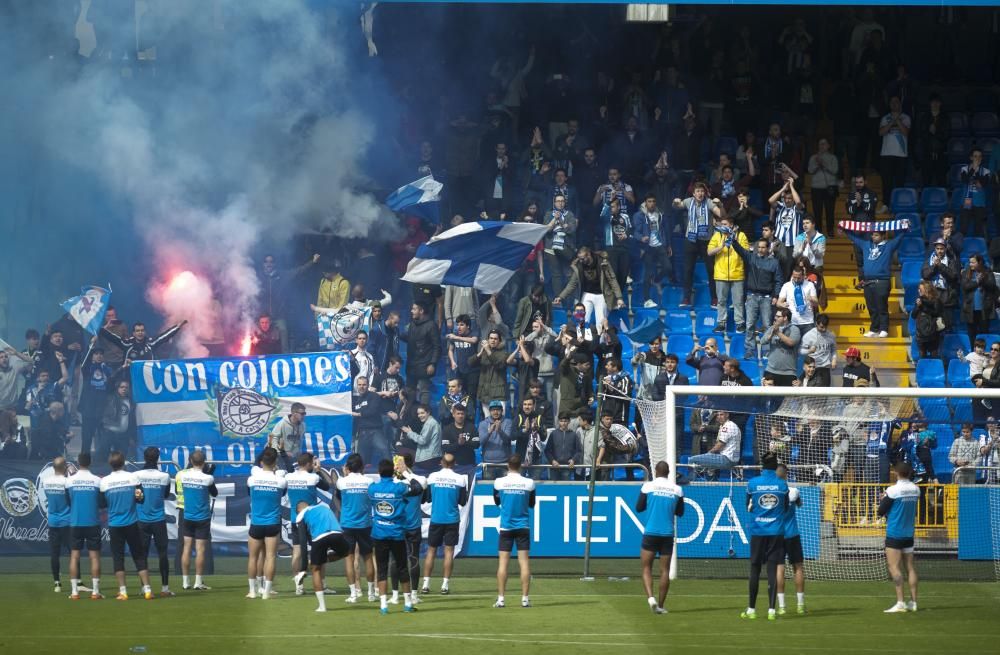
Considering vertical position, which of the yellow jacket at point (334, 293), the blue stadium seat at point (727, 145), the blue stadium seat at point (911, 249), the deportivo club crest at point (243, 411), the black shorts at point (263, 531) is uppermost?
the blue stadium seat at point (727, 145)

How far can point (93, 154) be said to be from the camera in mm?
24984

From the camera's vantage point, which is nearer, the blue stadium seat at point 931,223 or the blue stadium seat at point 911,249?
the blue stadium seat at point 911,249

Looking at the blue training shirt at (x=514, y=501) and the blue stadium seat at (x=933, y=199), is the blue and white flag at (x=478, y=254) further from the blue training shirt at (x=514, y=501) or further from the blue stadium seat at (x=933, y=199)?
the blue stadium seat at (x=933, y=199)

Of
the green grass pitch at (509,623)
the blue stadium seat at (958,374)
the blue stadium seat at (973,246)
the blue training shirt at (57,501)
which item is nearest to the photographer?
the green grass pitch at (509,623)

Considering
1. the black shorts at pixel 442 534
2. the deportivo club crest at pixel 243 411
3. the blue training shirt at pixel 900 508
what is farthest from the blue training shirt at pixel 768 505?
the deportivo club crest at pixel 243 411

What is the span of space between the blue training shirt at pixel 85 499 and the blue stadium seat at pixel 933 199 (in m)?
16.5

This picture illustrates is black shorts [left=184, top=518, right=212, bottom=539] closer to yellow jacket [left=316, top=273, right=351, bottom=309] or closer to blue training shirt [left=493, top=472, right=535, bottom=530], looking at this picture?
blue training shirt [left=493, top=472, right=535, bottom=530]

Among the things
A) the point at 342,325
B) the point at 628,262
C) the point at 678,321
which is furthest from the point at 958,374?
the point at 342,325

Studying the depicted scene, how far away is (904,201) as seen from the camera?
1061 inches

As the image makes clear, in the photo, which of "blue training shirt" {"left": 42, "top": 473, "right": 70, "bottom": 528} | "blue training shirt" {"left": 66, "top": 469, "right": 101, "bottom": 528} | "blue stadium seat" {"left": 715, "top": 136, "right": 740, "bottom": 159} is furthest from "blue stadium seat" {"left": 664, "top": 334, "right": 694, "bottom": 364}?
"blue training shirt" {"left": 42, "top": 473, "right": 70, "bottom": 528}

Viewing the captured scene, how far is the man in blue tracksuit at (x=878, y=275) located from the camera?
78.3ft

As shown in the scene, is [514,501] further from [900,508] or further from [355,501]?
[900,508]

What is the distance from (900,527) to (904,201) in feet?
40.1

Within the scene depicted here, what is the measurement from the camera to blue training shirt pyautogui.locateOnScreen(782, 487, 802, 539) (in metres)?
15.7
